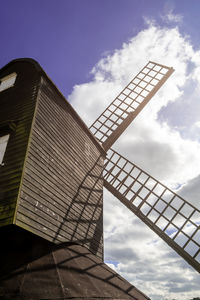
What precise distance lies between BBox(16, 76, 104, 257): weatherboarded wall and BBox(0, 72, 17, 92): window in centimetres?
249

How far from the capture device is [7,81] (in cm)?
1127

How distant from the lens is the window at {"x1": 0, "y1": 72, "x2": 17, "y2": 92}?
35.0 feet

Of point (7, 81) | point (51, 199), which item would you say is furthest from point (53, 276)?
point (7, 81)

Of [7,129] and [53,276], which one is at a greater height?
[7,129]

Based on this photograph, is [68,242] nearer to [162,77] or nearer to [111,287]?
[111,287]

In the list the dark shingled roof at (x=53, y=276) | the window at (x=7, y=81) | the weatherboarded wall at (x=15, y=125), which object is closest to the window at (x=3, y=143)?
the weatherboarded wall at (x=15, y=125)

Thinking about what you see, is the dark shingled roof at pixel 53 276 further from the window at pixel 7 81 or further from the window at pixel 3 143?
the window at pixel 7 81

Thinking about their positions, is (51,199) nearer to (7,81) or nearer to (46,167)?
(46,167)

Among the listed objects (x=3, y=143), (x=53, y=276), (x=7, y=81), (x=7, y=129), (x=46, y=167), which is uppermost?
(x=7, y=81)

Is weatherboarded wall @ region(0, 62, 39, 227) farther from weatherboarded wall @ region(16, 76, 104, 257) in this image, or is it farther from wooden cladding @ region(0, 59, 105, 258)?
weatherboarded wall @ region(16, 76, 104, 257)

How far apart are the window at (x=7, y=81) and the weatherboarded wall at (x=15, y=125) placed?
272mm

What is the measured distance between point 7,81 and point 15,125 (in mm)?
4893

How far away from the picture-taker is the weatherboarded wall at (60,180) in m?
6.22

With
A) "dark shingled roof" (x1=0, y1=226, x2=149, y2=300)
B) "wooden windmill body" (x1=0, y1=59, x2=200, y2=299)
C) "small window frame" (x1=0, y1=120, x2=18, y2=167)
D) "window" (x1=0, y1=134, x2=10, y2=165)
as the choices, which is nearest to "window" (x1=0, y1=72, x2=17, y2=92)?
"wooden windmill body" (x1=0, y1=59, x2=200, y2=299)
